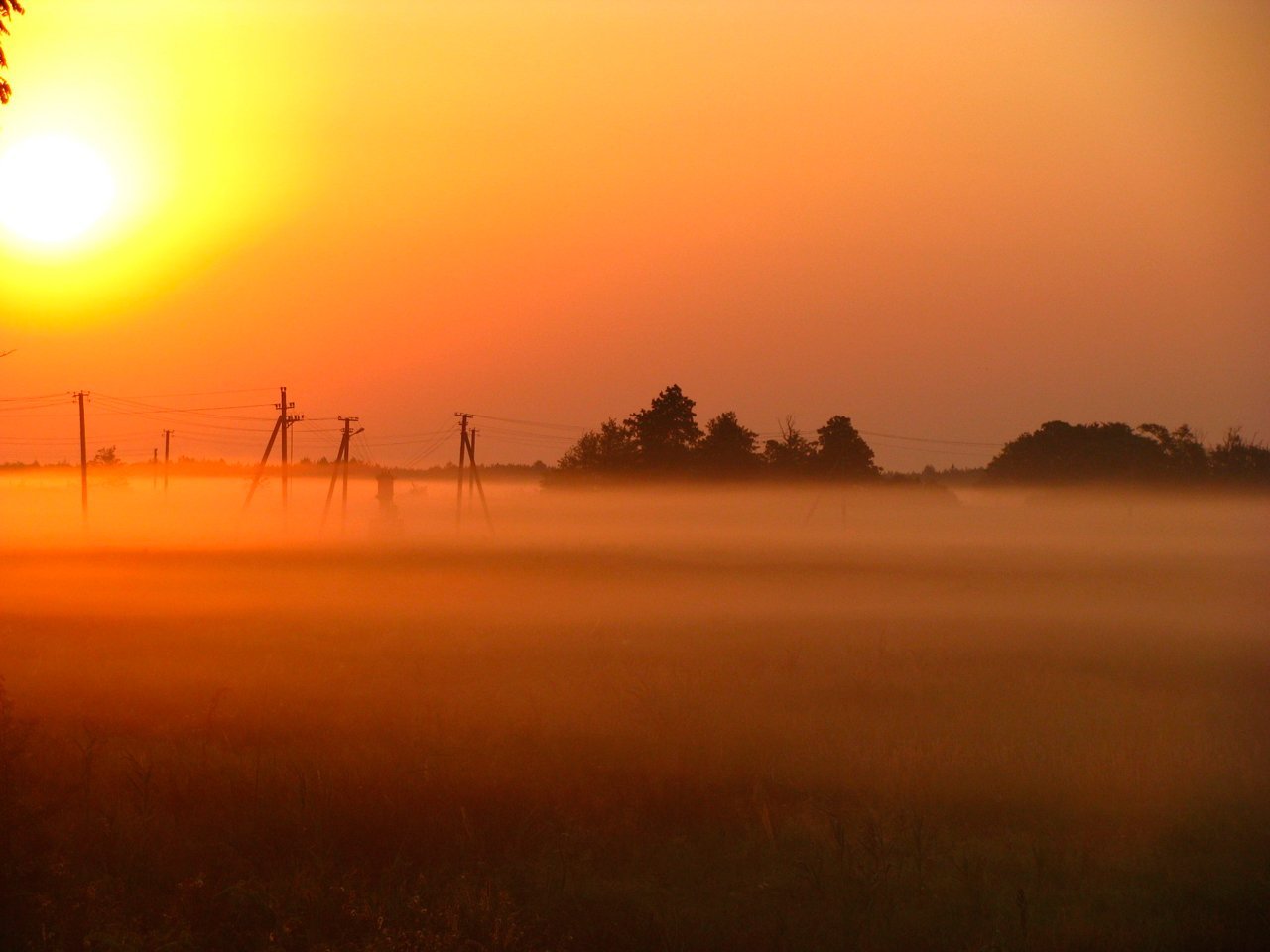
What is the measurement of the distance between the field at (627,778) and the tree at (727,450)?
7579 cm

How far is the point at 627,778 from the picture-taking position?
1186 centimetres

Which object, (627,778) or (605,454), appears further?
(605,454)

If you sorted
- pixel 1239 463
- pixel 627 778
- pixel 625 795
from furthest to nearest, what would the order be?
pixel 1239 463 < pixel 627 778 < pixel 625 795

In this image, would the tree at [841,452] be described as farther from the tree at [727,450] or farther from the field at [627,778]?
the field at [627,778]

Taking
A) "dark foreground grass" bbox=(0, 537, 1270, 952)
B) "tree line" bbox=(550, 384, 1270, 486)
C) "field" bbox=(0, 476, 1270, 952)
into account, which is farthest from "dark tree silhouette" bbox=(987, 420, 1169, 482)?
"dark foreground grass" bbox=(0, 537, 1270, 952)

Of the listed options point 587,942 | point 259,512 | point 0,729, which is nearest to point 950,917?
point 587,942

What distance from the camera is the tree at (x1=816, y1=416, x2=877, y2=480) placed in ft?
344

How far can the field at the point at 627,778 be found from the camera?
884 centimetres

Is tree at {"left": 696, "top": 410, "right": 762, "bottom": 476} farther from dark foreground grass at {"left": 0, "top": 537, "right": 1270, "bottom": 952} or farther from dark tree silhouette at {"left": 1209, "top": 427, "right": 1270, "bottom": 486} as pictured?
dark foreground grass at {"left": 0, "top": 537, "right": 1270, "bottom": 952}

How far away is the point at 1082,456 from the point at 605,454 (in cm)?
4141

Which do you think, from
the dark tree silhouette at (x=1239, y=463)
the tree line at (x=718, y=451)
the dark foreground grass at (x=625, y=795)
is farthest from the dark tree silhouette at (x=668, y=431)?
the dark foreground grass at (x=625, y=795)

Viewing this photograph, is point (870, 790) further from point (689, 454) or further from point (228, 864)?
point (689, 454)

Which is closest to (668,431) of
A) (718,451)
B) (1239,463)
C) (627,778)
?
(718,451)

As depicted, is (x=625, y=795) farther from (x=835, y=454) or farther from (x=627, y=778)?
(x=835, y=454)
